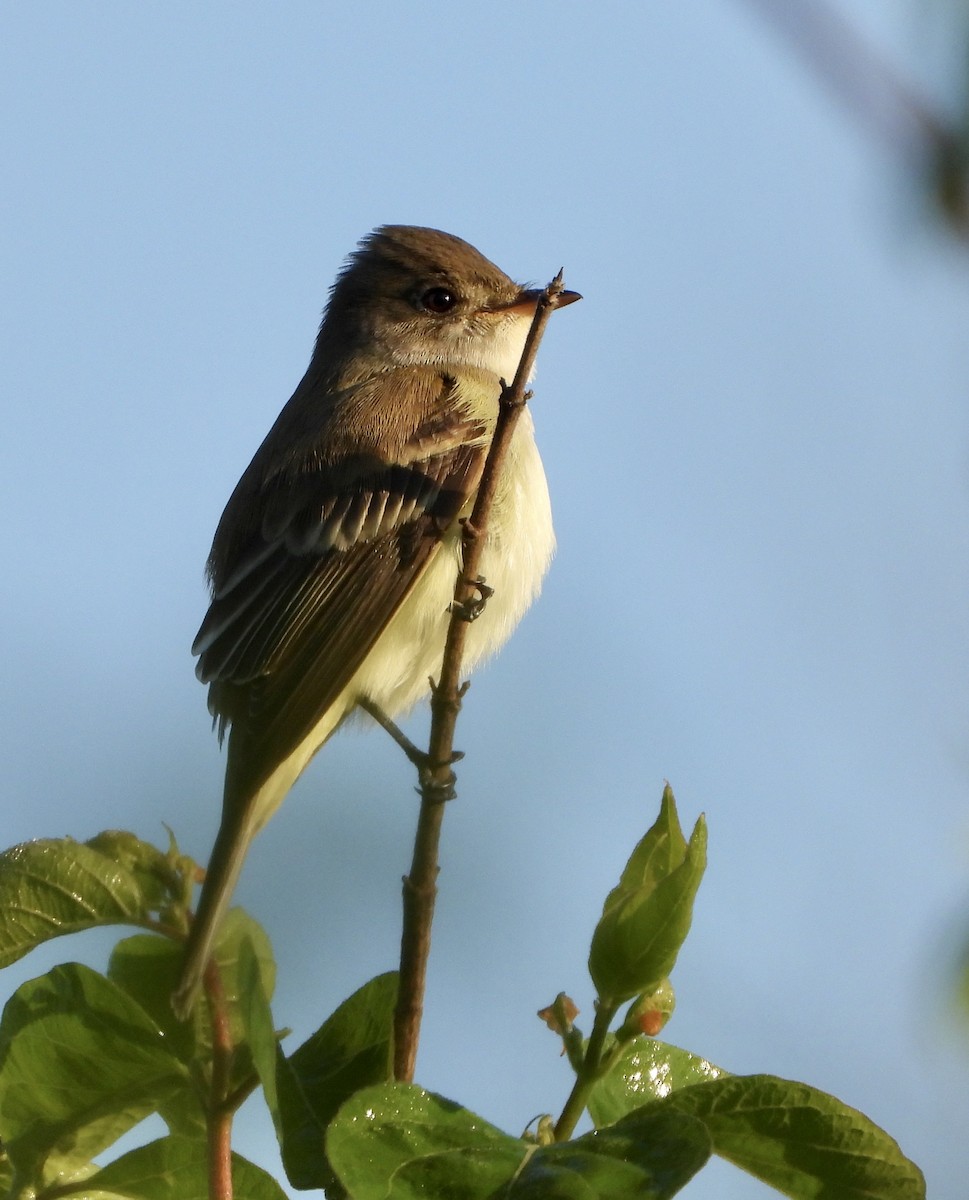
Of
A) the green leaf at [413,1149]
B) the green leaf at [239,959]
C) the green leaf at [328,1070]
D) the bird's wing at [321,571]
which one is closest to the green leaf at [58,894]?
the green leaf at [239,959]

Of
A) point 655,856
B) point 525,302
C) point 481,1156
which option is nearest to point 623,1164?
point 481,1156

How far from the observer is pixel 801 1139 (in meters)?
1.50

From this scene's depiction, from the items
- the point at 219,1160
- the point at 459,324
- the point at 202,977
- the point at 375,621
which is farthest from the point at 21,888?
the point at 459,324

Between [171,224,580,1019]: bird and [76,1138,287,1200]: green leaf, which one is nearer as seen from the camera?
Result: [76,1138,287,1200]: green leaf

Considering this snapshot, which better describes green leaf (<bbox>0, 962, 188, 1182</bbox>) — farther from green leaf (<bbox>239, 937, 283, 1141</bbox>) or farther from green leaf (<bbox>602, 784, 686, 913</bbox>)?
green leaf (<bbox>602, 784, 686, 913</bbox>)

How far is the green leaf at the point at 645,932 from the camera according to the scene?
5.12ft

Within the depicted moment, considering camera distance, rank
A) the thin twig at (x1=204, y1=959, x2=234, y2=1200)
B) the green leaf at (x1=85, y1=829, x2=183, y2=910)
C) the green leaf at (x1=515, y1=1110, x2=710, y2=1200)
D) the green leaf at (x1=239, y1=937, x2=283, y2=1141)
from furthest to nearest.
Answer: the green leaf at (x1=85, y1=829, x2=183, y2=910), the thin twig at (x1=204, y1=959, x2=234, y2=1200), the green leaf at (x1=239, y1=937, x2=283, y2=1141), the green leaf at (x1=515, y1=1110, x2=710, y2=1200)

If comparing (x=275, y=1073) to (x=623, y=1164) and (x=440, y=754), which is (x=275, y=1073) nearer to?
(x=623, y=1164)

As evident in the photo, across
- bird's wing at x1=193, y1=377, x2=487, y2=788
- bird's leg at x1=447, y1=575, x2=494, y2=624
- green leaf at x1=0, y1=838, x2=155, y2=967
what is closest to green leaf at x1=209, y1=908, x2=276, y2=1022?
green leaf at x1=0, y1=838, x2=155, y2=967

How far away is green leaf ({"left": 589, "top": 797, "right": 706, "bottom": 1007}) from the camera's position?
156cm

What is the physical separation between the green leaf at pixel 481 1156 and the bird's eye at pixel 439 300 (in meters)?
3.30

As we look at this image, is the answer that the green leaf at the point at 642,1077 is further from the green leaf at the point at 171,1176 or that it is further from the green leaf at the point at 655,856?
the green leaf at the point at 171,1176

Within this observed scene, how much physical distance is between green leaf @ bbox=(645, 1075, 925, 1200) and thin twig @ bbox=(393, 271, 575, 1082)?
32cm

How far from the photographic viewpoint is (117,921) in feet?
5.38
